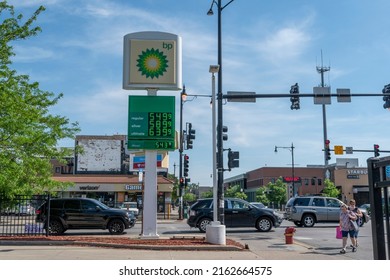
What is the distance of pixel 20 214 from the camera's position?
17859 millimetres

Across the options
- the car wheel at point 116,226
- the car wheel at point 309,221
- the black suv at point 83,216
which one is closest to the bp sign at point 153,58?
the black suv at point 83,216

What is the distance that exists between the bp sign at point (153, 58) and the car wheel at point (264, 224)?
9.05 metres

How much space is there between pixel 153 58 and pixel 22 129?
5.41 meters

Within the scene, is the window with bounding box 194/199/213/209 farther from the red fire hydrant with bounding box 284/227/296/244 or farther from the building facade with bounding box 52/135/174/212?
the building facade with bounding box 52/135/174/212

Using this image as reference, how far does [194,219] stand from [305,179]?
75.7 m

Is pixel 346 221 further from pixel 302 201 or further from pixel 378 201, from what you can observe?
pixel 302 201

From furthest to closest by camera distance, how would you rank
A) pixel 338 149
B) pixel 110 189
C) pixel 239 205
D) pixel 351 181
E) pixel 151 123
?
pixel 351 181 → pixel 110 189 → pixel 338 149 → pixel 239 205 → pixel 151 123

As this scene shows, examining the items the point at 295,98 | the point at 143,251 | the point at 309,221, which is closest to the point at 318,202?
the point at 309,221

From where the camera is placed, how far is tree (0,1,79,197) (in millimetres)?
16078

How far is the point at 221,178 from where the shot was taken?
58.1 ft

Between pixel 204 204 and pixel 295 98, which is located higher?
pixel 295 98

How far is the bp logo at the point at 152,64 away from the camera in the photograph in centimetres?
1717

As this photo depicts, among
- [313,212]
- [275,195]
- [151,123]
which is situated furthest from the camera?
[275,195]

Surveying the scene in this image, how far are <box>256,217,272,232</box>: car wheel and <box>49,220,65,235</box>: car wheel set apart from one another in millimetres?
9388
